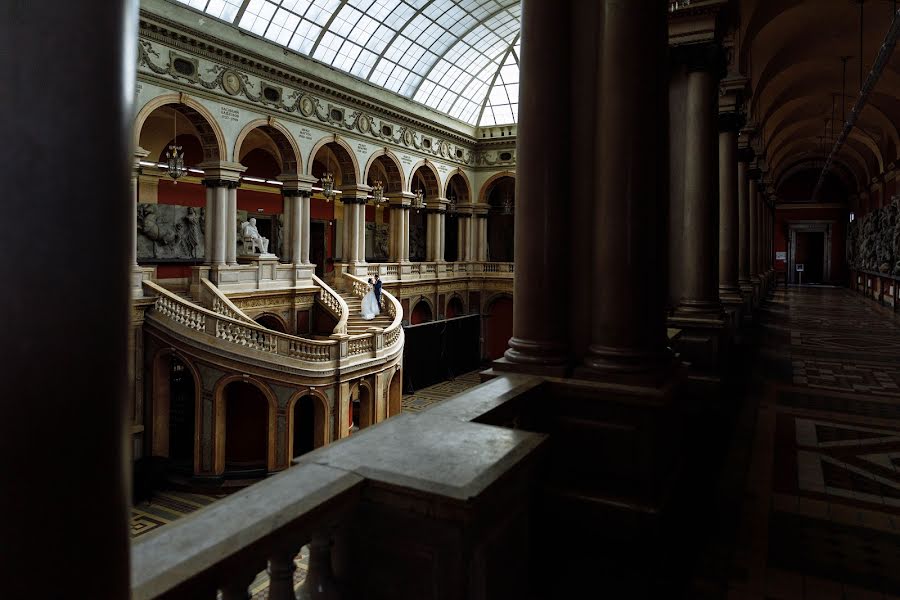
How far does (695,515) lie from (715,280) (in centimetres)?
429

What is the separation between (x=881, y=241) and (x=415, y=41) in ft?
65.8

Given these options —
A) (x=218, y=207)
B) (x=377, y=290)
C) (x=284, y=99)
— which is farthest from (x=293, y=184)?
(x=377, y=290)

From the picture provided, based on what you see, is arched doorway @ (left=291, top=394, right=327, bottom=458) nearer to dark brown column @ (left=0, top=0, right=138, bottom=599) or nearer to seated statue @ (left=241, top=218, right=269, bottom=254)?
seated statue @ (left=241, top=218, right=269, bottom=254)

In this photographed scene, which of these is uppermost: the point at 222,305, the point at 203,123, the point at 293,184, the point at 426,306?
the point at 203,123

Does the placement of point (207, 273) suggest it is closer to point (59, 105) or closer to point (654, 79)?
point (654, 79)

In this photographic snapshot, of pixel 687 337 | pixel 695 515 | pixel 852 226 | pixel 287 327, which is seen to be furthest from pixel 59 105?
pixel 852 226

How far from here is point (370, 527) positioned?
1985 mm

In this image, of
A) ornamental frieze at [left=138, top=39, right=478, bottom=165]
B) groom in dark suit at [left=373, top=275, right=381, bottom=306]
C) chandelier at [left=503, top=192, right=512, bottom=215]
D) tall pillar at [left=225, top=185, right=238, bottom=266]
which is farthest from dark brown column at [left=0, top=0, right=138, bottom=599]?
chandelier at [left=503, top=192, right=512, bottom=215]

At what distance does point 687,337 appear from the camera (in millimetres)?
6797

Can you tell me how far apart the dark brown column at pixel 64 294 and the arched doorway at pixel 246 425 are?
15682 mm

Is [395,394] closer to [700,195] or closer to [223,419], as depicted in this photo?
[223,419]

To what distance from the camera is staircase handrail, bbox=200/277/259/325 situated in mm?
15062

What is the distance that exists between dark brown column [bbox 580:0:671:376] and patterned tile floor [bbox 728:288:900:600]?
1.25m

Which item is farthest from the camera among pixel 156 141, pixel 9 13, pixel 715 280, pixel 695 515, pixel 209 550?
pixel 156 141
